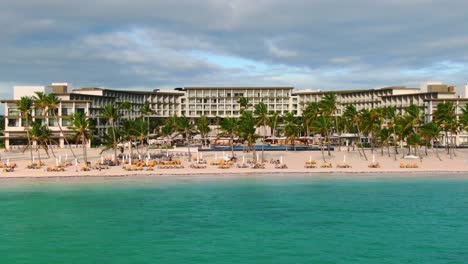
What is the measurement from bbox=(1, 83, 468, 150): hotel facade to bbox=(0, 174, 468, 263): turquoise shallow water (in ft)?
177

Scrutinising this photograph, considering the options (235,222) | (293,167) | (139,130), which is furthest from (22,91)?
(235,222)

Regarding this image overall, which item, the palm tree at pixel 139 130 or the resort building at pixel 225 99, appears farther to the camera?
the resort building at pixel 225 99

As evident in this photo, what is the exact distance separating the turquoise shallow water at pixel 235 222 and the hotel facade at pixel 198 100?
5408cm

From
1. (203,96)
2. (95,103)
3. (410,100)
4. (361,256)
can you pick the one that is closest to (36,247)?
(361,256)

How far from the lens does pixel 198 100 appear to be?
185375 mm

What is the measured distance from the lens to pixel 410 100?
14562 centimetres

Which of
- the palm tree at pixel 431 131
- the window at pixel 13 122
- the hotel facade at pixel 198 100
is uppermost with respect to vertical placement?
the hotel facade at pixel 198 100

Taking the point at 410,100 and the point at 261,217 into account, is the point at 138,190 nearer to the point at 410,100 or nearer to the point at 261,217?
the point at 261,217

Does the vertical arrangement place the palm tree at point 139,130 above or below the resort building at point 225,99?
below

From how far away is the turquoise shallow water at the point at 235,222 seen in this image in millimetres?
32188

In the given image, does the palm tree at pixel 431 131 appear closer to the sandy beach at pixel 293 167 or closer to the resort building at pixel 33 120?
the sandy beach at pixel 293 167

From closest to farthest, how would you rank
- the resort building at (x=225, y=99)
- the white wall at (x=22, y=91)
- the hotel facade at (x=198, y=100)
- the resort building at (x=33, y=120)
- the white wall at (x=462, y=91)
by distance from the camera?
the resort building at (x=33, y=120) < the hotel facade at (x=198, y=100) < the white wall at (x=22, y=91) < the white wall at (x=462, y=91) < the resort building at (x=225, y=99)

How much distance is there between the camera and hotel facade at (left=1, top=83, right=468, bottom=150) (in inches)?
4840

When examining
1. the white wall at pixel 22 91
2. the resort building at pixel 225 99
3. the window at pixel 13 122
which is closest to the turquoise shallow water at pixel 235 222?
the window at pixel 13 122
